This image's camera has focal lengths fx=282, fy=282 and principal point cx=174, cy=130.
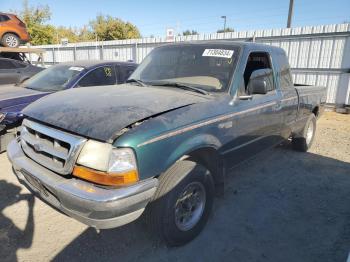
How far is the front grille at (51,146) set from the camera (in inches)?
89.9

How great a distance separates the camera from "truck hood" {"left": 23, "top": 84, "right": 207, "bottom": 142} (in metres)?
2.29

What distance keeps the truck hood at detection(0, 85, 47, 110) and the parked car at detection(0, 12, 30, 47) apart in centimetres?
960

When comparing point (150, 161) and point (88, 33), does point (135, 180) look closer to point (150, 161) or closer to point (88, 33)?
point (150, 161)

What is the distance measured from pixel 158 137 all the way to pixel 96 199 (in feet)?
2.21

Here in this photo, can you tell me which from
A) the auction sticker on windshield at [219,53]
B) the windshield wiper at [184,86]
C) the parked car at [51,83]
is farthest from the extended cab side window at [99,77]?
the auction sticker on windshield at [219,53]

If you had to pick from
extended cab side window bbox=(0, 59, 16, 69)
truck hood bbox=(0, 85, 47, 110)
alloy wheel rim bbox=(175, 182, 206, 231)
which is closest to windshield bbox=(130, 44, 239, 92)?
alloy wheel rim bbox=(175, 182, 206, 231)

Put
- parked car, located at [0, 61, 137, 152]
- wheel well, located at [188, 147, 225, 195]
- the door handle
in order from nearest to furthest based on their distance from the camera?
1. wheel well, located at [188, 147, 225, 195]
2. the door handle
3. parked car, located at [0, 61, 137, 152]

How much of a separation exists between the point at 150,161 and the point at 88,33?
51798 mm

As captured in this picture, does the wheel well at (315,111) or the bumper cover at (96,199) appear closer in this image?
the bumper cover at (96,199)

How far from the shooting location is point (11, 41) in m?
13.5

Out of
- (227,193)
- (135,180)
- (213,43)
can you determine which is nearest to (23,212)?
(135,180)

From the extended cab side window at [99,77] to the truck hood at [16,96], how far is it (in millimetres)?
838

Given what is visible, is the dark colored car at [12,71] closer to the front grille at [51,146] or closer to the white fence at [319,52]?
the front grille at [51,146]

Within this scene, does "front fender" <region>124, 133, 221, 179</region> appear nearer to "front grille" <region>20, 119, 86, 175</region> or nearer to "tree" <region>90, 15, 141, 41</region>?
"front grille" <region>20, 119, 86, 175</region>
